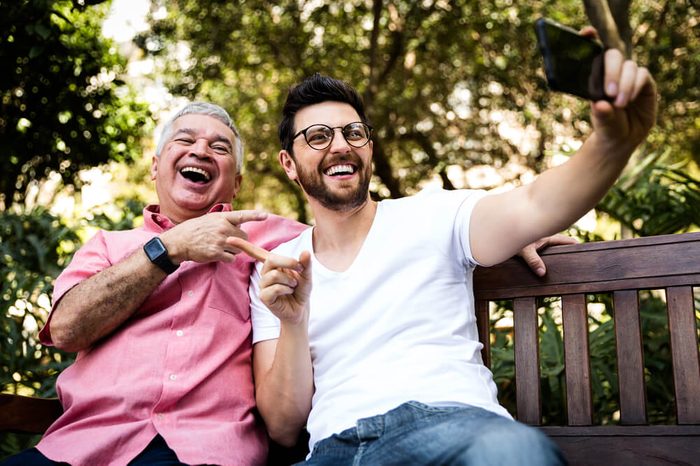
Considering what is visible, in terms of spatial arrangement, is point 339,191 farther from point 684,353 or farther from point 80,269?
point 684,353

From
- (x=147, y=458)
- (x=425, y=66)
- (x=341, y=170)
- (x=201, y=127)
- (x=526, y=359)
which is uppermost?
(x=425, y=66)

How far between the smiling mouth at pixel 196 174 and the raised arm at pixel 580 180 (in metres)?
1.19

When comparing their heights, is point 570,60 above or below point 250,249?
above

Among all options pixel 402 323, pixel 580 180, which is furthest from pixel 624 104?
pixel 402 323

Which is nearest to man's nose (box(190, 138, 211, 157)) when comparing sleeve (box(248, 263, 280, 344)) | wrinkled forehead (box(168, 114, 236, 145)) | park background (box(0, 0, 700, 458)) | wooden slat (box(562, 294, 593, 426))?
wrinkled forehead (box(168, 114, 236, 145))

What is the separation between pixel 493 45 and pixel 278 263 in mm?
7486

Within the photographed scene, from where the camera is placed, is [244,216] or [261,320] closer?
[244,216]

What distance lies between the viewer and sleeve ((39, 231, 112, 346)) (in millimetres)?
2533

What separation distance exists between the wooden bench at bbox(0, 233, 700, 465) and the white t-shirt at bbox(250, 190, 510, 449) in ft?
0.85

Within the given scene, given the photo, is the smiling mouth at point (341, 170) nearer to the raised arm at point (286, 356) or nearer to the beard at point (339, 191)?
the beard at point (339, 191)

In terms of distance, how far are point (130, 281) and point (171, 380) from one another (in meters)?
0.36

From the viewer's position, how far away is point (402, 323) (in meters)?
2.18

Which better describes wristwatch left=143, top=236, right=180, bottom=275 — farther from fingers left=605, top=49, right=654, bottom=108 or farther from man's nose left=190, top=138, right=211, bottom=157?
fingers left=605, top=49, right=654, bottom=108

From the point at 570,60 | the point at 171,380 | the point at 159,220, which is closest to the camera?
the point at 570,60
